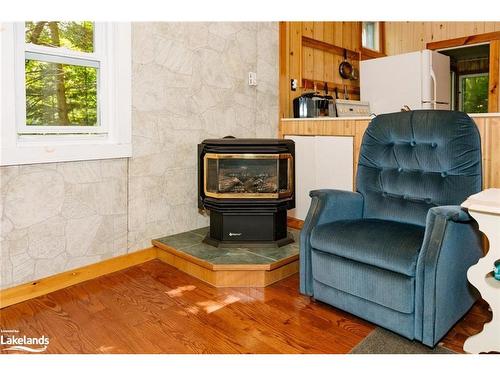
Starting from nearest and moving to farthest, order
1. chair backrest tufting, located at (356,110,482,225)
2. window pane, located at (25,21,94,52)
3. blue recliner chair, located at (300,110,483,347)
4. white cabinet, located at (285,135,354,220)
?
blue recliner chair, located at (300,110,483,347) → chair backrest tufting, located at (356,110,482,225) → window pane, located at (25,21,94,52) → white cabinet, located at (285,135,354,220)

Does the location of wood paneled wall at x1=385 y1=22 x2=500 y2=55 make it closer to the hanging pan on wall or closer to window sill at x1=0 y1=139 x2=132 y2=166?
the hanging pan on wall

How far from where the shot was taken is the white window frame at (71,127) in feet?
7.80

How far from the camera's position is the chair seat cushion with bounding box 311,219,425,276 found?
189 cm

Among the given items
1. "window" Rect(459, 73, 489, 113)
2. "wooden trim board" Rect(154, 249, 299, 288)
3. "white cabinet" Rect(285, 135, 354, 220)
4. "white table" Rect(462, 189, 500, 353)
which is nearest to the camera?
"white table" Rect(462, 189, 500, 353)

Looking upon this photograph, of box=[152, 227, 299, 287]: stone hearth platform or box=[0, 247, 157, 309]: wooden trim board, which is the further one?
box=[152, 227, 299, 287]: stone hearth platform

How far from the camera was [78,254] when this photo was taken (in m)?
2.78

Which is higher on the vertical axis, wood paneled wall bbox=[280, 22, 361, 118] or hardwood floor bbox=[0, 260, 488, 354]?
wood paneled wall bbox=[280, 22, 361, 118]

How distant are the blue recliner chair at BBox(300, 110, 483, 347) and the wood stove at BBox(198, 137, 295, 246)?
2.06ft

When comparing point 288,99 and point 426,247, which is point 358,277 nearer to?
point 426,247

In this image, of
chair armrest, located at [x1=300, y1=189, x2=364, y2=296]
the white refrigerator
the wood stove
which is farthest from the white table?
the white refrigerator

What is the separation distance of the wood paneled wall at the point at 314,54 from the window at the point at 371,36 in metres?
0.31

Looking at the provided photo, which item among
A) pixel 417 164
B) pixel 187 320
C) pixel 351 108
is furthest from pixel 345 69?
pixel 187 320
